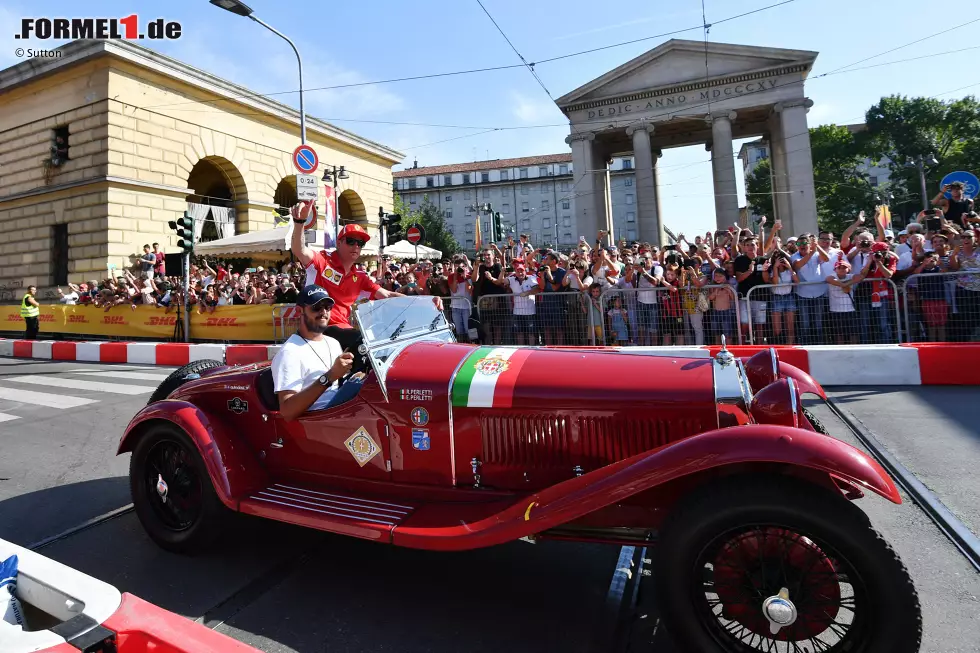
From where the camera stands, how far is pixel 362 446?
2947 mm

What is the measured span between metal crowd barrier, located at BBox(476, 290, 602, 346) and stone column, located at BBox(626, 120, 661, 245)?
27.6m

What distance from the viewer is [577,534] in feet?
7.94

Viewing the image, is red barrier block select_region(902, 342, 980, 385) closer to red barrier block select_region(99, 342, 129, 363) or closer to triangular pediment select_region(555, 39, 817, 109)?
red barrier block select_region(99, 342, 129, 363)

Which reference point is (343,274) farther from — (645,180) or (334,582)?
(645,180)

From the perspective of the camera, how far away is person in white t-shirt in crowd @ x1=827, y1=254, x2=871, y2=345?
7.54 m

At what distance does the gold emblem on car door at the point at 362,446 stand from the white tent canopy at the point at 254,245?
14.5m

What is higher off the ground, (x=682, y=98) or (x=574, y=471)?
(x=682, y=98)

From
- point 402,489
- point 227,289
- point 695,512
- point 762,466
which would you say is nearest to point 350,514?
point 402,489

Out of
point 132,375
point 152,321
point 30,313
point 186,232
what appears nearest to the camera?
point 132,375

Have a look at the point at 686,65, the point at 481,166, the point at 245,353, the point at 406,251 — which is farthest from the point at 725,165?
the point at 481,166

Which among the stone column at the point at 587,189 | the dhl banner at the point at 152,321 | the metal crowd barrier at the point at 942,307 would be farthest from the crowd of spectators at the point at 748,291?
the stone column at the point at 587,189

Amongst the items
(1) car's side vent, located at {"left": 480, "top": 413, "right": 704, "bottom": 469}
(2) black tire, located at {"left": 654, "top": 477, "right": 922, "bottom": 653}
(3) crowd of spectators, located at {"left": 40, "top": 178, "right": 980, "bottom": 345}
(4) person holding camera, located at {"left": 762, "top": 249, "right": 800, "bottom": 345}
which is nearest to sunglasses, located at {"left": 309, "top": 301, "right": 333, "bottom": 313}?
(1) car's side vent, located at {"left": 480, "top": 413, "right": 704, "bottom": 469}

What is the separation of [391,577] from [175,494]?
1462mm

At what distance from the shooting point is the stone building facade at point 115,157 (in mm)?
20578
